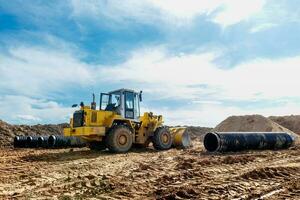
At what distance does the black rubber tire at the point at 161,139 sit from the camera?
57.3ft

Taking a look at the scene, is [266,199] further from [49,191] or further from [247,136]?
[247,136]

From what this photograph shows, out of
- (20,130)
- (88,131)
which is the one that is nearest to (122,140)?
(88,131)

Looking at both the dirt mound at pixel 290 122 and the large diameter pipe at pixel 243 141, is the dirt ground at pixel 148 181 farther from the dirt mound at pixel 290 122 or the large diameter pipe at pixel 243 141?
the dirt mound at pixel 290 122

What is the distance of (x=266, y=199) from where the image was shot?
273 inches

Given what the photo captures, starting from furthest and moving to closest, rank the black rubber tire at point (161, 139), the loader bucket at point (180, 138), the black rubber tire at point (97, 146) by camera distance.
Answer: the loader bucket at point (180, 138) → the black rubber tire at point (97, 146) → the black rubber tire at point (161, 139)

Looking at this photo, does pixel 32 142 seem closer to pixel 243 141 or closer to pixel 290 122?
pixel 243 141

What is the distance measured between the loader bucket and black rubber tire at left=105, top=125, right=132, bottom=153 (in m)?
3.35

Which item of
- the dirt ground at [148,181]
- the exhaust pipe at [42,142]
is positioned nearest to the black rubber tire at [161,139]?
the dirt ground at [148,181]

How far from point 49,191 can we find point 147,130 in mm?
10119

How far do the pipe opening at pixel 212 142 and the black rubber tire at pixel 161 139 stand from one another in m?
1.79

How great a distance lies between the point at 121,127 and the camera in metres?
16.0

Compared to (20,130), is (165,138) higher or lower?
lower

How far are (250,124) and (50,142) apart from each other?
774 inches

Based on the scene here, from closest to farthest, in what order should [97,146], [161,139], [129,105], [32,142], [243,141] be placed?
1. [129,105]
2. [243,141]
3. [161,139]
4. [97,146]
5. [32,142]
